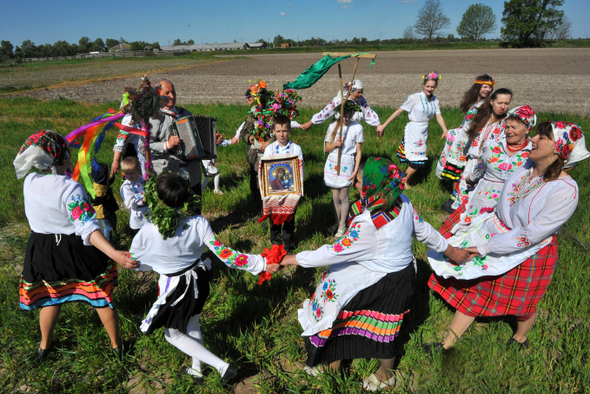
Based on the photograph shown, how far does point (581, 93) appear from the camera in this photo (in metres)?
19.7

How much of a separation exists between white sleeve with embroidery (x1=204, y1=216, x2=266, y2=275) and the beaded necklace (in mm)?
2104

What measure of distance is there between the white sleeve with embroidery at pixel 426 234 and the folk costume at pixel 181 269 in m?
1.16

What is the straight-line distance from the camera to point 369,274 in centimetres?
242

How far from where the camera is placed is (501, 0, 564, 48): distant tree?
196ft

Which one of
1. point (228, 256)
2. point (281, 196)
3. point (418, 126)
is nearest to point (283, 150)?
point (281, 196)

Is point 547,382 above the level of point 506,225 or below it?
below

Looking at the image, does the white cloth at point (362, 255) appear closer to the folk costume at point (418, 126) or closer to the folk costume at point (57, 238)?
the folk costume at point (57, 238)

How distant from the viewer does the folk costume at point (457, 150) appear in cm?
561

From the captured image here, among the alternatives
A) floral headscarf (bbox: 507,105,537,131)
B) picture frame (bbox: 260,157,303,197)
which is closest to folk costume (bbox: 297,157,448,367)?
picture frame (bbox: 260,157,303,197)

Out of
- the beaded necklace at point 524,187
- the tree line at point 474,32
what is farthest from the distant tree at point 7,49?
the beaded necklace at point 524,187

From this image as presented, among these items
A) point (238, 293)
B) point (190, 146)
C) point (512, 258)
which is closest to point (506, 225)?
point (512, 258)

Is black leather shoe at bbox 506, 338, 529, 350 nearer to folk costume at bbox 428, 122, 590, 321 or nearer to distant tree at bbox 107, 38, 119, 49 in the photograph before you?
folk costume at bbox 428, 122, 590, 321

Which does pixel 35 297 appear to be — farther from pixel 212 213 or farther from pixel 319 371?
pixel 212 213

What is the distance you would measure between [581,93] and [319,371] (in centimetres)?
2441
